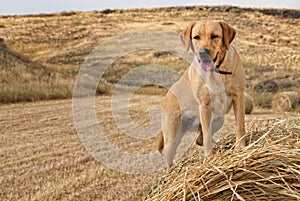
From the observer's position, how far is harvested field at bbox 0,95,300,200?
464 centimetres

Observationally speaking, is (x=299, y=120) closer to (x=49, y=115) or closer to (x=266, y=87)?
(x=49, y=115)

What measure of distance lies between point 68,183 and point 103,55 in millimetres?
27413

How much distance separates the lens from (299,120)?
309cm

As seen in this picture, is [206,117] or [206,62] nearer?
[206,62]

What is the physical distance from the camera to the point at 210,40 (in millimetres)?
3129

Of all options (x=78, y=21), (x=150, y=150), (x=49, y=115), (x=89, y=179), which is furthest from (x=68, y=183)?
(x=78, y=21)

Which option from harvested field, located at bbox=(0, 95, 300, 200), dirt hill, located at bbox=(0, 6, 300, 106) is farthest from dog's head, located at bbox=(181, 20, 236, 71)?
dirt hill, located at bbox=(0, 6, 300, 106)

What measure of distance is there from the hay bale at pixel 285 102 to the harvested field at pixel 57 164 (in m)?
3.55

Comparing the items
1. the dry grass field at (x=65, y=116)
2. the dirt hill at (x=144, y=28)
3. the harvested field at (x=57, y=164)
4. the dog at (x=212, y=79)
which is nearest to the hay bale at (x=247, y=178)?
the dry grass field at (x=65, y=116)

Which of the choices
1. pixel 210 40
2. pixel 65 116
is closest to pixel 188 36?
pixel 210 40

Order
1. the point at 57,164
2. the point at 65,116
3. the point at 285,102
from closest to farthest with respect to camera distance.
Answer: the point at 57,164, the point at 65,116, the point at 285,102

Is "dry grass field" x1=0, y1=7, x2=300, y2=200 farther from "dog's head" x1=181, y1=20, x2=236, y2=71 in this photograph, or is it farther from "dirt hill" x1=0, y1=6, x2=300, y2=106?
"dog's head" x1=181, y1=20, x2=236, y2=71

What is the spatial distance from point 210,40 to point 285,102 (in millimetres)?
10378

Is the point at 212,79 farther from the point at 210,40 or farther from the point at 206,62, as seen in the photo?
the point at 210,40
